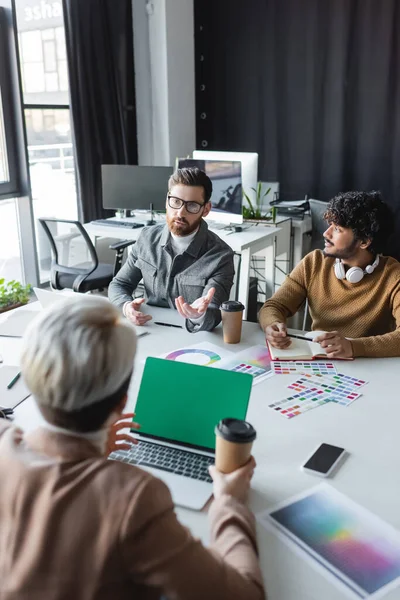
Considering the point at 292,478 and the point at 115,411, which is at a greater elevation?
the point at 115,411

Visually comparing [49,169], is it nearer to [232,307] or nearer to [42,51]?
[42,51]

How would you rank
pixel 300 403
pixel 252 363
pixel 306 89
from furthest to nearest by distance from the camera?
pixel 306 89, pixel 252 363, pixel 300 403

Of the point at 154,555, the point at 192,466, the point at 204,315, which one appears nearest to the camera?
the point at 154,555

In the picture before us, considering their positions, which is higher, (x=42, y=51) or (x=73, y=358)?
(x=42, y=51)

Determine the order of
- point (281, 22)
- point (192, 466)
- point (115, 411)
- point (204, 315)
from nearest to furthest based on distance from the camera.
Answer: point (115, 411), point (192, 466), point (204, 315), point (281, 22)

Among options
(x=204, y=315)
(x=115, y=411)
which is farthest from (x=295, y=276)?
(x=115, y=411)

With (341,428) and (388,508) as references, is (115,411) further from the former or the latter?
(341,428)

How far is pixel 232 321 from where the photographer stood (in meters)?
1.79

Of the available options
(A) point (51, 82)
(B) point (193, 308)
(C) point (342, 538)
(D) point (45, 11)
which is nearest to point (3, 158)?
(A) point (51, 82)

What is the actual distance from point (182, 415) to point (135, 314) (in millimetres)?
854

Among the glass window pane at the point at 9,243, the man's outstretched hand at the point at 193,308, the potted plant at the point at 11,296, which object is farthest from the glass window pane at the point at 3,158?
the man's outstretched hand at the point at 193,308

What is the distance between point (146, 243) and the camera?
2.29 metres

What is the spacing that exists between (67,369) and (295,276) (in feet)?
4.67

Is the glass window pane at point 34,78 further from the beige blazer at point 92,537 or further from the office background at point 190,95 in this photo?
the beige blazer at point 92,537
